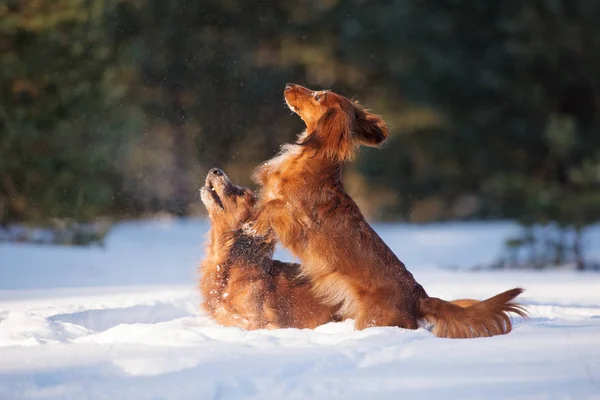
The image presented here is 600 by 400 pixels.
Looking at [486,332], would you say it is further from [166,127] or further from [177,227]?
[166,127]

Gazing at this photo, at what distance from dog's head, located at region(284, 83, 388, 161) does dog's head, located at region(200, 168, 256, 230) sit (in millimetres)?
575

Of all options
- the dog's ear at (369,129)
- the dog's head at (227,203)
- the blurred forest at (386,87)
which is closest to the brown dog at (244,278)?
the dog's head at (227,203)

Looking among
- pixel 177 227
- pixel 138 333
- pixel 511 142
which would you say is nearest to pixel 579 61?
pixel 511 142

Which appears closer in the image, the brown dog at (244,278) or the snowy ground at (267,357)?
the snowy ground at (267,357)

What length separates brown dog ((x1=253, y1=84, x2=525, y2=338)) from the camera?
5.21 m

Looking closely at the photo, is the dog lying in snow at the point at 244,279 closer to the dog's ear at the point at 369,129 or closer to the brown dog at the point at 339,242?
the brown dog at the point at 339,242

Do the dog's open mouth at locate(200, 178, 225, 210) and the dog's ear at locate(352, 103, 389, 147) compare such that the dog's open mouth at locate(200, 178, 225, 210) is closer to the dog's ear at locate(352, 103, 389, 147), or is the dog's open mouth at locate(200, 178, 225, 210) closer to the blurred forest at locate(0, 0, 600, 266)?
the dog's ear at locate(352, 103, 389, 147)

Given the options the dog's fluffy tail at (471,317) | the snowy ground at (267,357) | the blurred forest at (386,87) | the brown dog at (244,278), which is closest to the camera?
the snowy ground at (267,357)

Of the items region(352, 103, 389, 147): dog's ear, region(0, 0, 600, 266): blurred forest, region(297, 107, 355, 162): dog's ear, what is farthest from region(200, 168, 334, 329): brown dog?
region(0, 0, 600, 266): blurred forest

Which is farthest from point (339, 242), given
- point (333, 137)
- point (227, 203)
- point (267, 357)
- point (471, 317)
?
point (267, 357)

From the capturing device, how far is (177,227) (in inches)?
695

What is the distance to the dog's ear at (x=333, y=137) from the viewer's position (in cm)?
571

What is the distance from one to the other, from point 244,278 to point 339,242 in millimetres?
776

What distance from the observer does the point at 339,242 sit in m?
5.37
